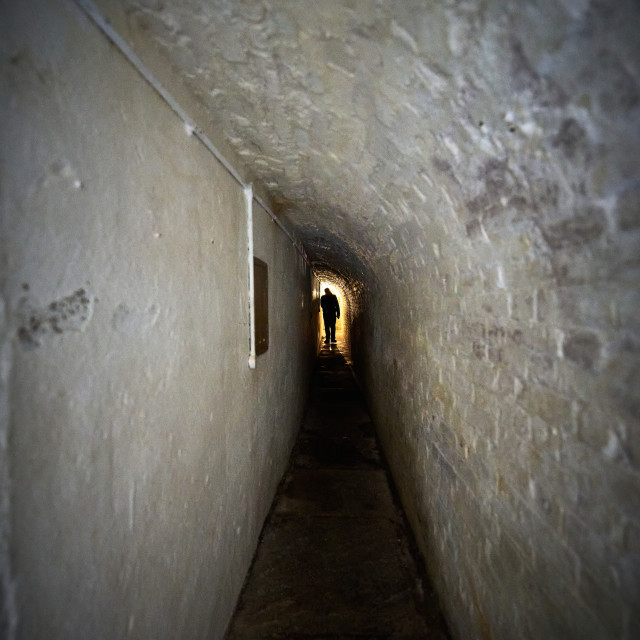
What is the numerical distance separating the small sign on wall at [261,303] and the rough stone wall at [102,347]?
0.80m

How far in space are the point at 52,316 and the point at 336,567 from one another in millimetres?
3036

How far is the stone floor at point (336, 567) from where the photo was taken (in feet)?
7.82

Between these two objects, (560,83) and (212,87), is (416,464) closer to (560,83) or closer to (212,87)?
(560,83)

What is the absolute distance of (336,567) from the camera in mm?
2889

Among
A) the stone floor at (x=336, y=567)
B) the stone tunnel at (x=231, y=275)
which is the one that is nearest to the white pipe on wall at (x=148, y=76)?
the stone tunnel at (x=231, y=275)

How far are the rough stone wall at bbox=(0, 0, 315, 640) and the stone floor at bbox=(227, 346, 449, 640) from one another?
0.62 meters

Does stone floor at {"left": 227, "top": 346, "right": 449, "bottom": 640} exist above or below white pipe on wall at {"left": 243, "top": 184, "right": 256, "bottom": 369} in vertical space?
below

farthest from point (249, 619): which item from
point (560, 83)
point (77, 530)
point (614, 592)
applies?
point (560, 83)

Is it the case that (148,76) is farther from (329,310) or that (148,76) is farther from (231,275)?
(329,310)

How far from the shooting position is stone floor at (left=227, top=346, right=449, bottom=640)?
2.38 m

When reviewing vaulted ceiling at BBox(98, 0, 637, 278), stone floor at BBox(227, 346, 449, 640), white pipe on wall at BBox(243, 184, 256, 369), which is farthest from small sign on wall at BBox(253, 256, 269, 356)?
stone floor at BBox(227, 346, 449, 640)

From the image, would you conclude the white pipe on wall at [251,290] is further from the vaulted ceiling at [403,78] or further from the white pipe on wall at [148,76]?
the vaulted ceiling at [403,78]

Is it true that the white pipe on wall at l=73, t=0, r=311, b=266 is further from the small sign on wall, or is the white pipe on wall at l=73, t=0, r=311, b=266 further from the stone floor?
the stone floor

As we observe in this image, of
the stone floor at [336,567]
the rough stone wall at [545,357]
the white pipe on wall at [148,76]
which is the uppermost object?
the white pipe on wall at [148,76]
